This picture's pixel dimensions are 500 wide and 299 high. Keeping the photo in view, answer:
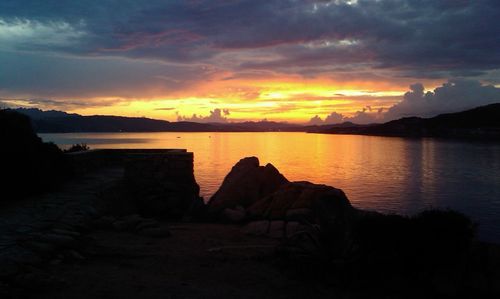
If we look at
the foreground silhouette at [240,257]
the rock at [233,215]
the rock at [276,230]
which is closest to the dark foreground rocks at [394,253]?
the foreground silhouette at [240,257]

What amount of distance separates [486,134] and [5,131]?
139 meters

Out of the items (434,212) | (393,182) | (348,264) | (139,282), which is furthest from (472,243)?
(393,182)

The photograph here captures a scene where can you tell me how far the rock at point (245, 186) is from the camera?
626 inches

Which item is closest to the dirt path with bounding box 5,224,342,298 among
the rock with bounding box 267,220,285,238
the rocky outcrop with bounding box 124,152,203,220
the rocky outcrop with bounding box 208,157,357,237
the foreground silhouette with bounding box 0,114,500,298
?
the foreground silhouette with bounding box 0,114,500,298

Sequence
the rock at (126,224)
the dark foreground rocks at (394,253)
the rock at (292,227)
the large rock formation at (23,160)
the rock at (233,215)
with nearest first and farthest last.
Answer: the dark foreground rocks at (394,253)
the rock at (126,224)
the rock at (292,227)
the large rock formation at (23,160)
the rock at (233,215)

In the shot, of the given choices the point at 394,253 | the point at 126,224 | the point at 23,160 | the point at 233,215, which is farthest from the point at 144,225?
the point at 394,253

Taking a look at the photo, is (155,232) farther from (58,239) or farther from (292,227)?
(292,227)

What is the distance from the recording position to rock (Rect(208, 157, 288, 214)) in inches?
626

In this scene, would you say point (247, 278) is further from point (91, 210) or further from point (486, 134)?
point (486, 134)

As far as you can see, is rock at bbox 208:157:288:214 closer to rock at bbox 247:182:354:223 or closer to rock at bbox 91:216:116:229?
rock at bbox 247:182:354:223

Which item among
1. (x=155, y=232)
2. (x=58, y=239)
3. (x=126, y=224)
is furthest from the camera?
(x=126, y=224)

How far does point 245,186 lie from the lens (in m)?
16.7

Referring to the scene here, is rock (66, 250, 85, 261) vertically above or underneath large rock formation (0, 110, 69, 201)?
underneath

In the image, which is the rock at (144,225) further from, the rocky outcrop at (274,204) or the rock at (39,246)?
the rock at (39,246)
